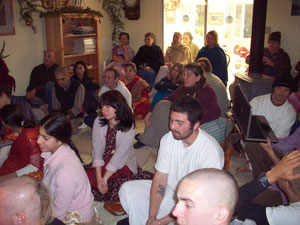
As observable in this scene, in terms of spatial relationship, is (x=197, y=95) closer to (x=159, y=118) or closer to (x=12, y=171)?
(x=159, y=118)

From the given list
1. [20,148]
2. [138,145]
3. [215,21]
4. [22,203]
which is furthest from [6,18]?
[215,21]

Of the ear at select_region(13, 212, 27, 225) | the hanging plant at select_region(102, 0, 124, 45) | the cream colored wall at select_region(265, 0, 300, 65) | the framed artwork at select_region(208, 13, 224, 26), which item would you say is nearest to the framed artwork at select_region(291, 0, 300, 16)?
the cream colored wall at select_region(265, 0, 300, 65)

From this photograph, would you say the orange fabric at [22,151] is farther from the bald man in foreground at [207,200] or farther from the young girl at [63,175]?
the bald man in foreground at [207,200]

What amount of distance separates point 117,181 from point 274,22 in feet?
15.8

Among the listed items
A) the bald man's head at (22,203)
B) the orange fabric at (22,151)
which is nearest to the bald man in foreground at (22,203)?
the bald man's head at (22,203)

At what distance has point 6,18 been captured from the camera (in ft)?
15.8

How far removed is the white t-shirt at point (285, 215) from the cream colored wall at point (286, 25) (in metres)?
5.03

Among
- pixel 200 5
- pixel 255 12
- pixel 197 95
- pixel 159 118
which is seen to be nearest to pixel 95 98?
pixel 159 118

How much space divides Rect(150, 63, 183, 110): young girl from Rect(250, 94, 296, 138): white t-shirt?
63.8 inches

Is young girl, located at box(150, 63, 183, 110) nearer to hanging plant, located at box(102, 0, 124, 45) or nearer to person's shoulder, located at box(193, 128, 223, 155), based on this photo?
person's shoulder, located at box(193, 128, 223, 155)

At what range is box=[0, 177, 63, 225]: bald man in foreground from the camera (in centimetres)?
128

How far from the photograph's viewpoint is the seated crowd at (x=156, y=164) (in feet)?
4.21

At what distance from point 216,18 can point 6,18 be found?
14.5 feet

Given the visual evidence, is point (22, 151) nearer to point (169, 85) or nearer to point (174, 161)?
point (174, 161)
